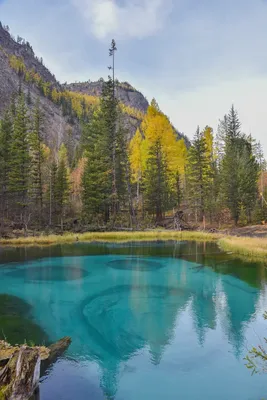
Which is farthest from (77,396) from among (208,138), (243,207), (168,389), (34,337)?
(208,138)

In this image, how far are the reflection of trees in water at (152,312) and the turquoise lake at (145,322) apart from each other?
3cm

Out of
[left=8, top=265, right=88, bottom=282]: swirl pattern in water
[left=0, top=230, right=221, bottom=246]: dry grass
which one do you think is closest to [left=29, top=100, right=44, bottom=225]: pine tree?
[left=0, top=230, right=221, bottom=246]: dry grass

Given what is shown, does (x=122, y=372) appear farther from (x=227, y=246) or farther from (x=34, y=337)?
(x=227, y=246)

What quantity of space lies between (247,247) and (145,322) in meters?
14.9

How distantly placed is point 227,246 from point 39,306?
1678cm

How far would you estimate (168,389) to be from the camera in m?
6.46

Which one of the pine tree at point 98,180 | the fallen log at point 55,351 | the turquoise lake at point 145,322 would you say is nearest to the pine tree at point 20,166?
the pine tree at point 98,180

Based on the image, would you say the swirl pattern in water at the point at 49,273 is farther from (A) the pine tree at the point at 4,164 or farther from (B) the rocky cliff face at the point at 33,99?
(B) the rocky cliff face at the point at 33,99

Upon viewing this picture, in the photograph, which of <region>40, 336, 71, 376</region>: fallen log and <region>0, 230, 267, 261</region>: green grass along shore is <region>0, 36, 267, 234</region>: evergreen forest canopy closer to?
<region>0, 230, 267, 261</region>: green grass along shore

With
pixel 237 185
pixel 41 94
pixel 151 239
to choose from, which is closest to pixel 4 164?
pixel 151 239

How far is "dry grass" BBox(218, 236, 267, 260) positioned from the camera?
21.6 meters

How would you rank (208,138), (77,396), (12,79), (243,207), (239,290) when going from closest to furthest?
1. (77,396)
2. (239,290)
3. (243,207)
4. (208,138)
5. (12,79)

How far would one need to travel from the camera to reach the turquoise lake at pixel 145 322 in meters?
6.58

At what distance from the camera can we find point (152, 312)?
11102 millimetres
